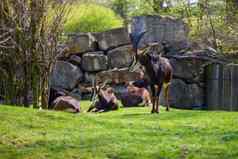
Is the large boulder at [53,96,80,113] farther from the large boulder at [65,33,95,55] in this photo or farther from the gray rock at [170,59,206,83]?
the large boulder at [65,33,95,55]

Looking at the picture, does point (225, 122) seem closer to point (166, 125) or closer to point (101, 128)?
point (166, 125)

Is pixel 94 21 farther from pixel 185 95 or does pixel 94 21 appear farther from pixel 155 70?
pixel 155 70

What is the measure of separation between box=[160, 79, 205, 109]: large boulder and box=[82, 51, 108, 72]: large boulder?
293 centimetres

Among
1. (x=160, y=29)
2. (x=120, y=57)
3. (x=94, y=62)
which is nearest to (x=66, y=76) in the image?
(x=94, y=62)

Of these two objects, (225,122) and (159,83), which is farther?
(159,83)

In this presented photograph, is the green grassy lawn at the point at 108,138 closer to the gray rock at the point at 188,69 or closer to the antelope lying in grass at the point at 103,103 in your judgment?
the antelope lying in grass at the point at 103,103

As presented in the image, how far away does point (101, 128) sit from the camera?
32.4 feet

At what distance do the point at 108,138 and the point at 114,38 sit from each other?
14368 millimetres

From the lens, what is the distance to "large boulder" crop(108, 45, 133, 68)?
23.1m

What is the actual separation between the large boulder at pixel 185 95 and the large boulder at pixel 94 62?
293cm

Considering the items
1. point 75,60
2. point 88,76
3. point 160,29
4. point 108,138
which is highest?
point 160,29

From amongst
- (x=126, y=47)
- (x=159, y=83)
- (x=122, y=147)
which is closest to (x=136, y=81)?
(x=126, y=47)

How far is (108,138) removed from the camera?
29.1 ft

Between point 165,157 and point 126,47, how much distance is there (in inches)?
605
